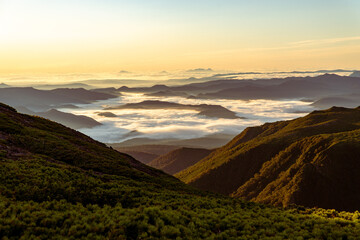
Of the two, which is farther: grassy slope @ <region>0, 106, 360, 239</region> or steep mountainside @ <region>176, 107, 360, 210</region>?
steep mountainside @ <region>176, 107, 360, 210</region>

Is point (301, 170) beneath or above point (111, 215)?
beneath

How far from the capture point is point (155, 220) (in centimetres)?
2045

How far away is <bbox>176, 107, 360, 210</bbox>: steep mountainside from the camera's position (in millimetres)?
76875

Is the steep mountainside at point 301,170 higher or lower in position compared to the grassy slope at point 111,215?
lower

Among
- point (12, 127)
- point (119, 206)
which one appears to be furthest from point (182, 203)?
point (12, 127)

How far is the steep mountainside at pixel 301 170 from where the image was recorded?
76.9 meters

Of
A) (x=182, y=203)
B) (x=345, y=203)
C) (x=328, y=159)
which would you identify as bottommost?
(x=345, y=203)

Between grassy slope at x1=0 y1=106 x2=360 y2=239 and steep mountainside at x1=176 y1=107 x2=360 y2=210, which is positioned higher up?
grassy slope at x1=0 y1=106 x2=360 y2=239

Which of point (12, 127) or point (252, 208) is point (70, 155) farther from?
point (252, 208)

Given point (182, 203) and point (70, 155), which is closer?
point (182, 203)

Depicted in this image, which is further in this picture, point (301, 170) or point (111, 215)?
point (301, 170)

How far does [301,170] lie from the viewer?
83.9 metres

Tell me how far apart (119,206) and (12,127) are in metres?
39.4

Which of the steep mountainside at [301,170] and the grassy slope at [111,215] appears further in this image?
the steep mountainside at [301,170]
